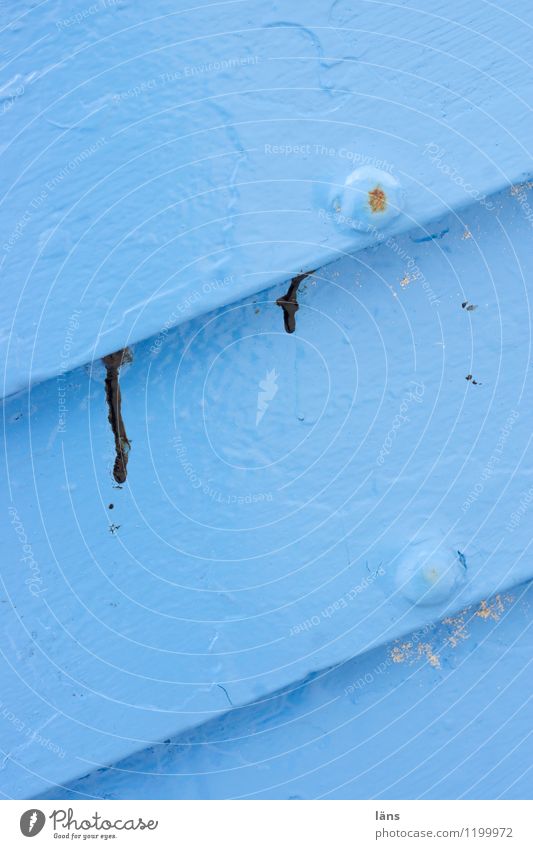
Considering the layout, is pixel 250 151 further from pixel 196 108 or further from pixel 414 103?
pixel 414 103

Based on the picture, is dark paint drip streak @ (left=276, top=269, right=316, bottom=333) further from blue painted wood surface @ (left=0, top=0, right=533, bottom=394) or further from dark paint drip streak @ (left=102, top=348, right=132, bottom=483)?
dark paint drip streak @ (left=102, top=348, right=132, bottom=483)

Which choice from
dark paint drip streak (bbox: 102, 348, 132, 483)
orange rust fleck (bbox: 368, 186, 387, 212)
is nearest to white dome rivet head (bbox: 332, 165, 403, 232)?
orange rust fleck (bbox: 368, 186, 387, 212)

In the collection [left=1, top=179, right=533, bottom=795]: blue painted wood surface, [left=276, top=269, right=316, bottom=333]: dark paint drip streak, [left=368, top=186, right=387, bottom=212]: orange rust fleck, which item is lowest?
[left=1, top=179, right=533, bottom=795]: blue painted wood surface

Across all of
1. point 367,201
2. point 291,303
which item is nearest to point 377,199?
point 367,201

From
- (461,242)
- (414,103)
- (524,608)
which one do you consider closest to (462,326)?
(461,242)

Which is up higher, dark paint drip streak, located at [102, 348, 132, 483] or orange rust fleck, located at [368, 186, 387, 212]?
orange rust fleck, located at [368, 186, 387, 212]

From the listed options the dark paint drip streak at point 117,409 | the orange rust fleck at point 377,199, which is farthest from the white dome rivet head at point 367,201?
the dark paint drip streak at point 117,409
